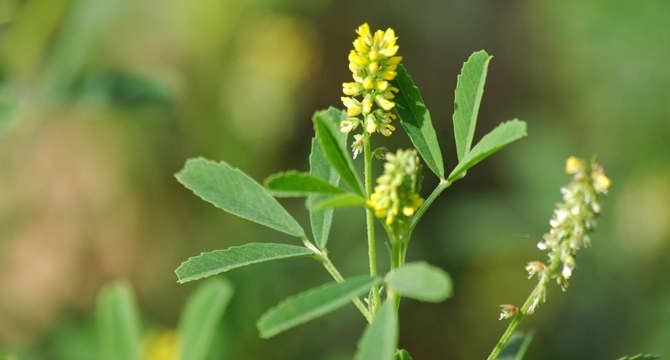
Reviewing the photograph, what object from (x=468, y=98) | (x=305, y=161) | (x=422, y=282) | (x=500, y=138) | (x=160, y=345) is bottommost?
(x=160, y=345)

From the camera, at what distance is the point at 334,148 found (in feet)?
2.47

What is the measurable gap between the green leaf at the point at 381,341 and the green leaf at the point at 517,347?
0.37m

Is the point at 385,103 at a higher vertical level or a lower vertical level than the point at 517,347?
higher

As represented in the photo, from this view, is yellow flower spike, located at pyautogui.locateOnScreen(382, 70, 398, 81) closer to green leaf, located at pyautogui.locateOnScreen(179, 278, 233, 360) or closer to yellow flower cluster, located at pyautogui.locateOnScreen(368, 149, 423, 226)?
yellow flower cluster, located at pyautogui.locateOnScreen(368, 149, 423, 226)

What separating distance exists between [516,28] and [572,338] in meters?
1.84

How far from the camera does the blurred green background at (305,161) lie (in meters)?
2.55

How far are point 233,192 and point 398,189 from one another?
0.31 meters

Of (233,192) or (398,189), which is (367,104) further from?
(233,192)

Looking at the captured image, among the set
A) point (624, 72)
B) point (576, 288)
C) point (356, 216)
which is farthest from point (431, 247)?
point (624, 72)

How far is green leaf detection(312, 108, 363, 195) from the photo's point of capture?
0.72 metres

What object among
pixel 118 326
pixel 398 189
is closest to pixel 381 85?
pixel 398 189

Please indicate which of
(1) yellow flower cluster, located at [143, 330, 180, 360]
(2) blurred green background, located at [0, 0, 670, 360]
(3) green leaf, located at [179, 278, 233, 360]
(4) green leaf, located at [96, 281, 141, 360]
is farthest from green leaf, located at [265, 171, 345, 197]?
(1) yellow flower cluster, located at [143, 330, 180, 360]

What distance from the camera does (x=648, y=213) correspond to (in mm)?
2691

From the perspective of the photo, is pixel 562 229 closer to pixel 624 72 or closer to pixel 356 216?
pixel 356 216
